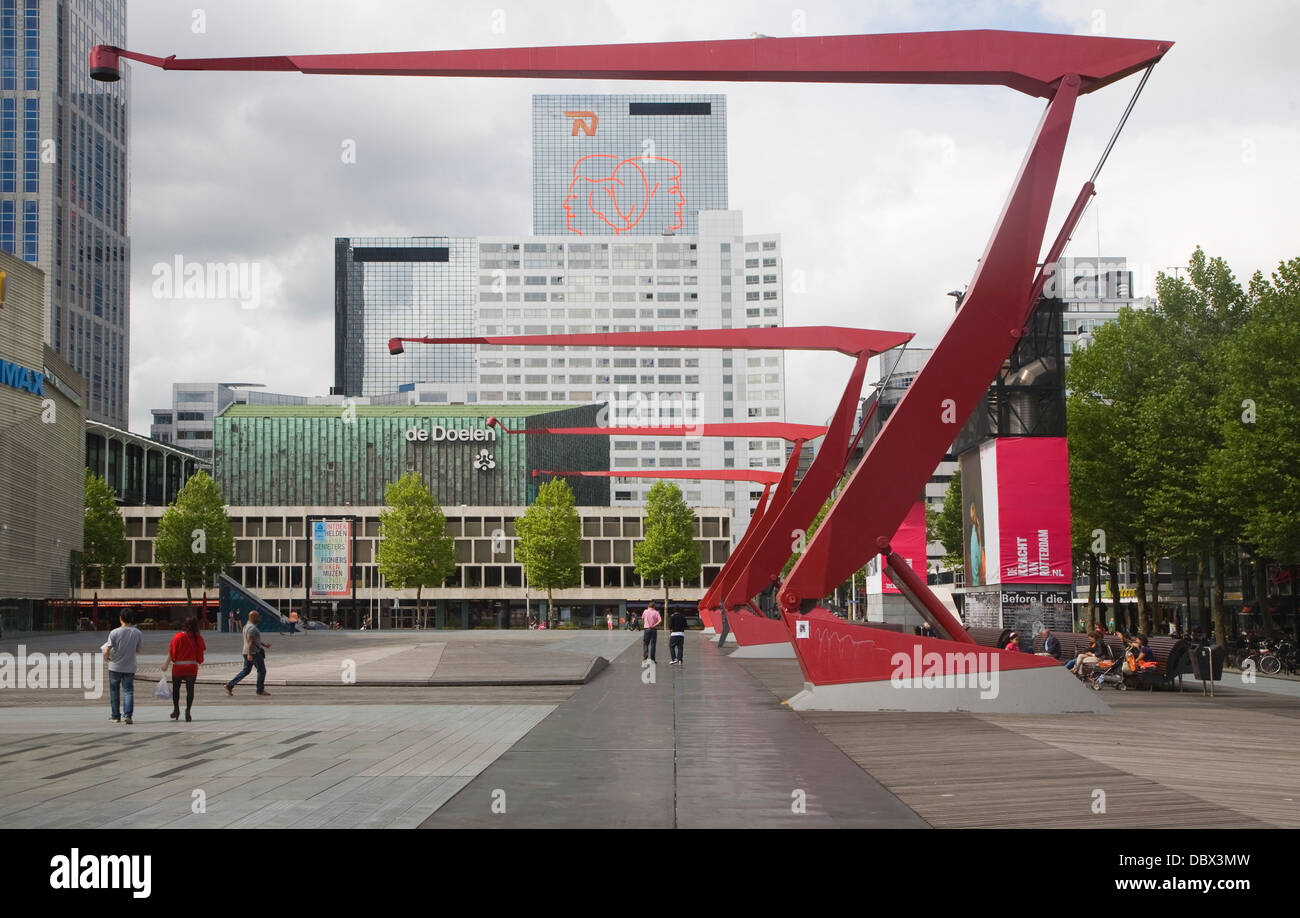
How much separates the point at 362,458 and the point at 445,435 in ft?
24.9

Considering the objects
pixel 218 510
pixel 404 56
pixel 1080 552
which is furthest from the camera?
pixel 218 510

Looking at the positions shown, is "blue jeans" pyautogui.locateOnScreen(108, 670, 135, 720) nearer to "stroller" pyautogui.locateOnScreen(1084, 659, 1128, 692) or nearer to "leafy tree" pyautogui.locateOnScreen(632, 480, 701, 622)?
"stroller" pyautogui.locateOnScreen(1084, 659, 1128, 692)

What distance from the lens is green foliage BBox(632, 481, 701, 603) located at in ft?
300

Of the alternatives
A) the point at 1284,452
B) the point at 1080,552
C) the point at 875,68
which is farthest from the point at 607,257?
the point at 875,68

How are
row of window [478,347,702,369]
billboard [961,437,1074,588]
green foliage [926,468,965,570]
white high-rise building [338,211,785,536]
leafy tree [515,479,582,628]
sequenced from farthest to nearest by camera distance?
row of window [478,347,702,369] → white high-rise building [338,211,785,536] → leafy tree [515,479,582,628] → green foliage [926,468,965,570] → billboard [961,437,1074,588]

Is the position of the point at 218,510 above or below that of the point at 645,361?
below

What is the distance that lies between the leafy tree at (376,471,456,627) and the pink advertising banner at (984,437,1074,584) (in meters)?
57.1

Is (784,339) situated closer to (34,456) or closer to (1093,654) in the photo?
(1093,654)

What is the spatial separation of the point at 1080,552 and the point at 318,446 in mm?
77380

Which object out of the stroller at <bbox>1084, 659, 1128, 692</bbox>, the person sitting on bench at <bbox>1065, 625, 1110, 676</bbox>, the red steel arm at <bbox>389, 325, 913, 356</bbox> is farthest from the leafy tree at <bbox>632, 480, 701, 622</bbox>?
the stroller at <bbox>1084, 659, 1128, 692</bbox>

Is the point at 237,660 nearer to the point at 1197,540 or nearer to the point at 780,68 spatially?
the point at 780,68

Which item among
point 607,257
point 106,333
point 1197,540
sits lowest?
point 1197,540

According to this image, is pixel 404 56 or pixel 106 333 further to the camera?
pixel 106 333
